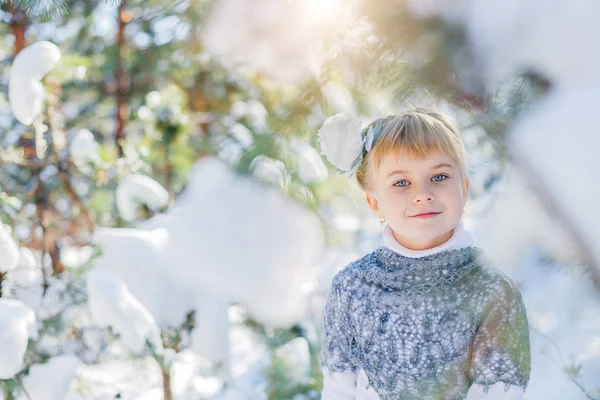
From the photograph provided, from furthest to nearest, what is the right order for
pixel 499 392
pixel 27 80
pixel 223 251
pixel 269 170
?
pixel 27 80 < pixel 223 251 < pixel 269 170 < pixel 499 392

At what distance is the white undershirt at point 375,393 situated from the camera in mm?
705

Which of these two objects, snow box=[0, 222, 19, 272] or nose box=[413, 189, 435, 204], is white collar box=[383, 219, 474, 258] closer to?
nose box=[413, 189, 435, 204]

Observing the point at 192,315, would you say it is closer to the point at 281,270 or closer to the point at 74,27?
the point at 281,270

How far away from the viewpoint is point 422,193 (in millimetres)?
720

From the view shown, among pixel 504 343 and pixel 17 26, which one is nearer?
pixel 504 343

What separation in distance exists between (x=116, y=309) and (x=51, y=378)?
29cm

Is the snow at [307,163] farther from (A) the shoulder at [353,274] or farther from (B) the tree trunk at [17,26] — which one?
(B) the tree trunk at [17,26]

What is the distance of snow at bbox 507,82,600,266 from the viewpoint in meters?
0.41

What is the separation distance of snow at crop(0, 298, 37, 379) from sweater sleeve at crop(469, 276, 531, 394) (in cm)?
79

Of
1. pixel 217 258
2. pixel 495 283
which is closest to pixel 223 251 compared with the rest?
pixel 217 258

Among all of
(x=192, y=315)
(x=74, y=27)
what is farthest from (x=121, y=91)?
(x=192, y=315)

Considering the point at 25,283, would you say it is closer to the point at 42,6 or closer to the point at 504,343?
the point at 42,6

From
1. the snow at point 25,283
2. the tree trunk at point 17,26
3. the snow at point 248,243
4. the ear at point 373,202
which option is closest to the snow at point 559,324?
the ear at point 373,202

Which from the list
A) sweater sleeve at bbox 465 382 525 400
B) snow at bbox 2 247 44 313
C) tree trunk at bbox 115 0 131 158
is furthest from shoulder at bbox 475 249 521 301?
tree trunk at bbox 115 0 131 158
